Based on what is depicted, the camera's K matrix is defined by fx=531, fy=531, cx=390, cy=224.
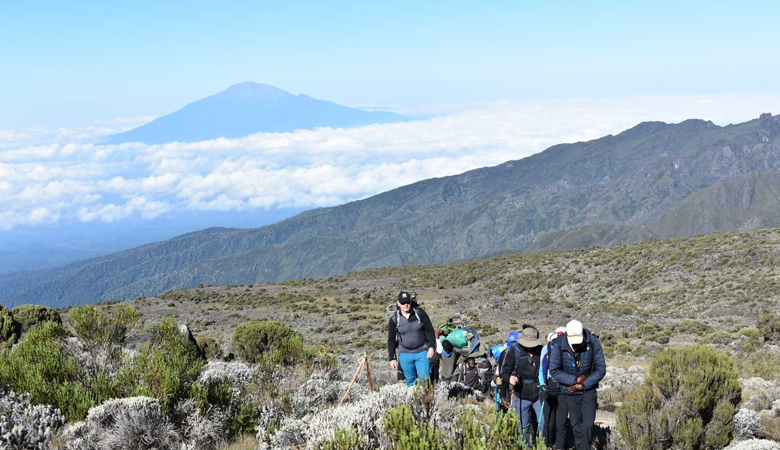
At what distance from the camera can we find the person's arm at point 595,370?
567cm

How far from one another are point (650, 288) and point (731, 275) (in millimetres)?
3925

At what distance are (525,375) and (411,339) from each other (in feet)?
5.79

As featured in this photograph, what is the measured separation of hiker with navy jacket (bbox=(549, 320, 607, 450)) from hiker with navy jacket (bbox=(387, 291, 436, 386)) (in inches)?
79.1

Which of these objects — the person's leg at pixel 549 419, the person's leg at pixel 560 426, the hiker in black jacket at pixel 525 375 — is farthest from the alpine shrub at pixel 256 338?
the person's leg at pixel 560 426

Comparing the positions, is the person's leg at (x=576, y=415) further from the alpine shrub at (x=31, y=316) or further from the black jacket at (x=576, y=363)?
the alpine shrub at (x=31, y=316)

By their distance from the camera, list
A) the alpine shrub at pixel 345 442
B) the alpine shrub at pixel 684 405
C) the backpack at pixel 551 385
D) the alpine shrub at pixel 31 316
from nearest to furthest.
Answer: the alpine shrub at pixel 345 442 → the backpack at pixel 551 385 → the alpine shrub at pixel 684 405 → the alpine shrub at pixel 31 316

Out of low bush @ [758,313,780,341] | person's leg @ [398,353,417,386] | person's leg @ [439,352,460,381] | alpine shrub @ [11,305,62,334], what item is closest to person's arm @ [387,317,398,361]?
Answer: person's leg @ [398,353,417,386]

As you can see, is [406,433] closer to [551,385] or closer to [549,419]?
[551,385]

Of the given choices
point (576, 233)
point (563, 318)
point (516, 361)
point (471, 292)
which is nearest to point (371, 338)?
point (563, 318)

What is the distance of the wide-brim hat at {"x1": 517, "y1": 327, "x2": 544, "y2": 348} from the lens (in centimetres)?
623

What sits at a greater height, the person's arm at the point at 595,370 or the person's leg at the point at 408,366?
the person's arm at the point at 595,370

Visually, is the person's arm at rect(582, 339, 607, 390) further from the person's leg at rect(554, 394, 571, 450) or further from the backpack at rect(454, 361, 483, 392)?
the backpack at rect(454, 361, 483, 392)

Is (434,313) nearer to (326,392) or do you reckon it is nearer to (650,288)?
(650,288)

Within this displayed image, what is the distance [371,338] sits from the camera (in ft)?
76.8
